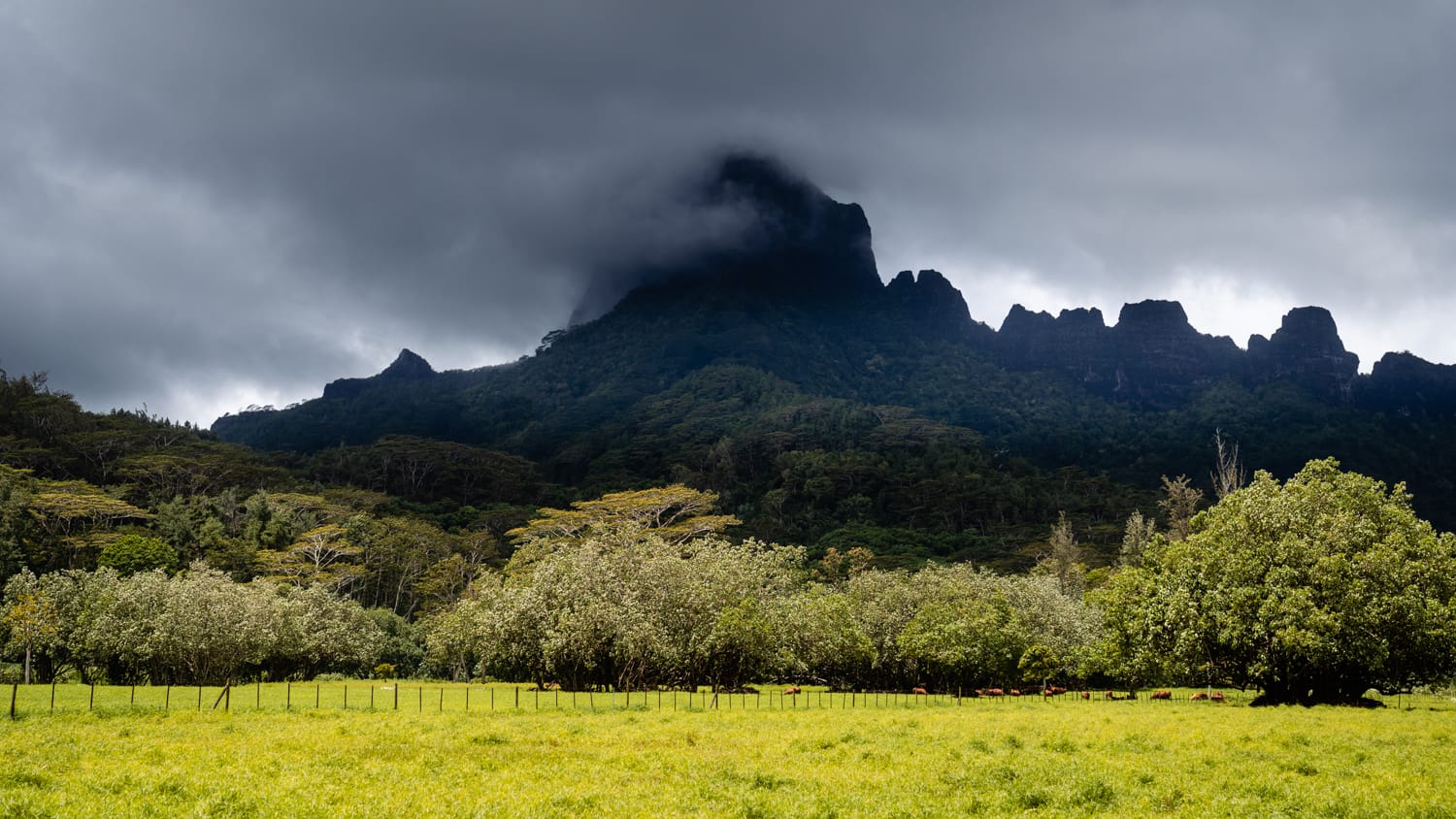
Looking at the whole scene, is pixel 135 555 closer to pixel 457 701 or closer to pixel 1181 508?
pixel 457 701

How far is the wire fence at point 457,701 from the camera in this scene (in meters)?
38.1

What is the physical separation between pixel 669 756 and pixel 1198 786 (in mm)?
13799

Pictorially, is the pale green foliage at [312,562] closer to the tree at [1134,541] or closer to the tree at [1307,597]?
the tree at [1307,597]

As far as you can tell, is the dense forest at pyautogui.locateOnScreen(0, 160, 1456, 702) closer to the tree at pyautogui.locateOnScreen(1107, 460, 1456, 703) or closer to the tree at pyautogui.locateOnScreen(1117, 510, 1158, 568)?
the tree at pyautogui.locateOnScreen(1107, 460, 1456, 703)

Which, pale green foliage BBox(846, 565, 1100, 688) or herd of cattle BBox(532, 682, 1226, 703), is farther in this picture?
pale green foliage BBox(846, 565, 1100, 688)

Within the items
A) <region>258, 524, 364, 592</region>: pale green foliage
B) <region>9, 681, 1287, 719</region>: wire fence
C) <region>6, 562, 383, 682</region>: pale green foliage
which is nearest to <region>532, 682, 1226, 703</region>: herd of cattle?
<region>9, 681, 1287, 719</region>: wire fence

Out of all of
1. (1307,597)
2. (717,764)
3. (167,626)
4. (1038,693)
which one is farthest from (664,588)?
(1307,597)

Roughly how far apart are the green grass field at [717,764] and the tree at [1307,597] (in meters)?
3.10

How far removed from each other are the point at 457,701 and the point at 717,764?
2997cm

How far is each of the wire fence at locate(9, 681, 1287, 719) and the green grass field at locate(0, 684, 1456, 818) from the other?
2.77 metres

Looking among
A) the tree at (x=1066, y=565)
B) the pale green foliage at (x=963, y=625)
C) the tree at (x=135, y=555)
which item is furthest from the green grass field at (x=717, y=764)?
the tree at (x=1066, y=565)

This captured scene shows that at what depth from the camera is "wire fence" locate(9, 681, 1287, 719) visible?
38.1m

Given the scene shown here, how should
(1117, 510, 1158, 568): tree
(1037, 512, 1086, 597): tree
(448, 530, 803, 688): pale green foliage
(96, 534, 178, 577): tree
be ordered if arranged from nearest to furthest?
(448, 530, 803, 688): pale green foliage, (96, 534, 178, 577): tree, (1117, 510, 1158, 568): tree, (1037, 512, 1086, 597): tree

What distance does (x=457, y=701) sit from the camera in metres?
47.2
